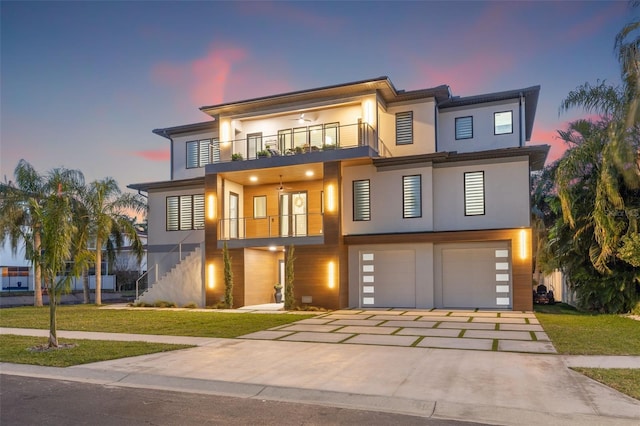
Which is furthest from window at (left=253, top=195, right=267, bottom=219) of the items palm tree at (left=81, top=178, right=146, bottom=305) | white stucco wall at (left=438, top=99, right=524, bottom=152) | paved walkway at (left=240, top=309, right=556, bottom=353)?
white stucco wall at (left=438, top=99, right=524, bottom=152)

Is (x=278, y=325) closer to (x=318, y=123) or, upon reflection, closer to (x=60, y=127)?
(x=318, y=123)

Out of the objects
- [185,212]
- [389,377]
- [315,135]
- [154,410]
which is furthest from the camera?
[185,212]

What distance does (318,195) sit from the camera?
23.0 meters

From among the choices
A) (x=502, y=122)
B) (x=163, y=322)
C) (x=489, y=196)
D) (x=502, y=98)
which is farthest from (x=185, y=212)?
(x=502, y=98)

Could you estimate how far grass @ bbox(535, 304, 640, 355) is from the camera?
33.5 ft

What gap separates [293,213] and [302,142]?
336 centimetres

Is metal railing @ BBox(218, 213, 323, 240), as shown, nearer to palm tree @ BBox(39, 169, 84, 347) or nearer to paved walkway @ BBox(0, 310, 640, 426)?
paved walkway @ BBox(0, 310, 640, 426)

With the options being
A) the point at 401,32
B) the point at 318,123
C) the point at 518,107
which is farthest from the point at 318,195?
the point at 518,107

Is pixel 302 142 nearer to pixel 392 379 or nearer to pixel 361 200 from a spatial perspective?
pixel 361 200

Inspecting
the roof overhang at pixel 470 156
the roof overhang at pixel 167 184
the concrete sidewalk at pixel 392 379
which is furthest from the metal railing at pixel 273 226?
the concrete sidewalk at pixel 392 379

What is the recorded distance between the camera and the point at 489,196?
20016 millimetres

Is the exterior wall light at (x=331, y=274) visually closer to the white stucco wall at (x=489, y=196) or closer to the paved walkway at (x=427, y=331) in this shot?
the paved walkway at (x=427, y=331)

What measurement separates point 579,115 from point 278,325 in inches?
510

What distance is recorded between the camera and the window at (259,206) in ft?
79.0
